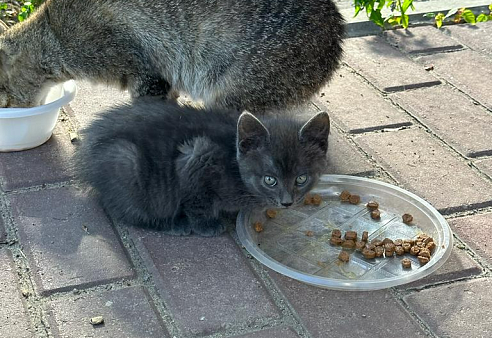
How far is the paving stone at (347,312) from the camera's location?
3.32m

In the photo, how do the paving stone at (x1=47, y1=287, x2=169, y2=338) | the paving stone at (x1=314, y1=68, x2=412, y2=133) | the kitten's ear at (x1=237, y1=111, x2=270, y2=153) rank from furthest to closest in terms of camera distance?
the paving stone at (x1=314, y1=68, x2=412, y2=133)
the kitten's ear at (x1=237, y1=111, x2=270, y2=153)
the paving stone at (x1=47, y1=287, x2=169, y2=338)

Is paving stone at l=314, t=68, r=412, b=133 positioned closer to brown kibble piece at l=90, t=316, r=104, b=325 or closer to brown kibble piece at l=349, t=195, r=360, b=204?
brown kibble piece at l=349, t=195, r=360, b=204

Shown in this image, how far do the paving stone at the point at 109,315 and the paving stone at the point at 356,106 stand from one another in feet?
6.58

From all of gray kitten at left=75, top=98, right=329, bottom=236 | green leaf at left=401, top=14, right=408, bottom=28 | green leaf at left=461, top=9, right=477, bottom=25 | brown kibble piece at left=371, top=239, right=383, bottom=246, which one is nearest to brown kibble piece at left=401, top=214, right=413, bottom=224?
brown kibble piece at left=371, top=239, right=383, bottom=246

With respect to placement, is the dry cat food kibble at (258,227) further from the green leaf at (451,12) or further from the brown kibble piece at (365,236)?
the green leaf at (451,12)

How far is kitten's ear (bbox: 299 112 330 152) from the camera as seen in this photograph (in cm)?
368

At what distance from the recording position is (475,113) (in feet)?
16.8

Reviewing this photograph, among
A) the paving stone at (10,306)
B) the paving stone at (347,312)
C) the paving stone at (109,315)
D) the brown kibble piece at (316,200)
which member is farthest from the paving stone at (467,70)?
the paving stone at (10,306)

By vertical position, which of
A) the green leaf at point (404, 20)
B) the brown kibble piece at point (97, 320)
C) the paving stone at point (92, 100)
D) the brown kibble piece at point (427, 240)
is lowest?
the brown kibble piece at point (427, 240)

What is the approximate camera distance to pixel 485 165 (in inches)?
180

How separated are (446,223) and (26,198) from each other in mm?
2148

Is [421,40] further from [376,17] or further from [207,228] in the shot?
[207,228]

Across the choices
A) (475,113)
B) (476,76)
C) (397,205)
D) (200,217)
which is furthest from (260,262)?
(476,76)

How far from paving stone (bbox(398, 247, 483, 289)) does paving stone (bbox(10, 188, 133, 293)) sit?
4.39 ft
